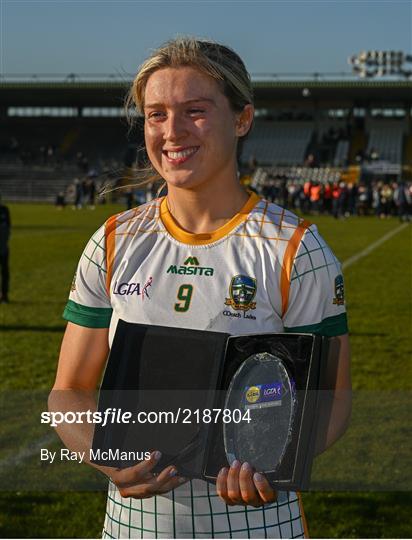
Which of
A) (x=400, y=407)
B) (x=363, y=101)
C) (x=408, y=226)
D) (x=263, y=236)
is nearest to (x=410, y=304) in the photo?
(x=400, y=407)

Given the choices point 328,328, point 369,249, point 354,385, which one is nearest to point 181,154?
point 328,328

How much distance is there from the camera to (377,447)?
257 inches

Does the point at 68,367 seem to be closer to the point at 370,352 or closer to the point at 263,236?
the point at 263,236

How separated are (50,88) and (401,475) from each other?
61.3 m

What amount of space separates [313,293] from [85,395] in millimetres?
621

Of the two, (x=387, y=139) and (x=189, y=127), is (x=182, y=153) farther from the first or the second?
(x=387, y=139)

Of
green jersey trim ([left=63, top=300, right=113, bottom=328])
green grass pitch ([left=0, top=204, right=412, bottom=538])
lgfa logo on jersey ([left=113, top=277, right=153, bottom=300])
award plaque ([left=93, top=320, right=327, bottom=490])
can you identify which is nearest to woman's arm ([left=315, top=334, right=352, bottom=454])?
award plaque ([left=93, top=320, right=327, bottom=490])

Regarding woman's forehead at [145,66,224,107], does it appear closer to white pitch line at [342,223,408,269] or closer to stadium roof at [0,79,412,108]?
white pitch line at [342,223,408,269]

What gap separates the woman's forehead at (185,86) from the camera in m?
2.24

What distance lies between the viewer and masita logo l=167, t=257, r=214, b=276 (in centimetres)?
234

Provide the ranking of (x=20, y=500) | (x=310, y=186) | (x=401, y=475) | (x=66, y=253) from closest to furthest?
(x=20, y=500) < (x=401, y=475) < (x=66, y=253) < (x=310, y=186)

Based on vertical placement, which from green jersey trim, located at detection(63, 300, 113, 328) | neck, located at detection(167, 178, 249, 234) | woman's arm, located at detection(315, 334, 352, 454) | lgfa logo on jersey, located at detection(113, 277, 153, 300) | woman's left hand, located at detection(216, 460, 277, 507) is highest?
neck, located at detection(167, 178, 249, 234)

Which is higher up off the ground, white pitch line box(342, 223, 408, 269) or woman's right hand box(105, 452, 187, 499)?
woman's right hand box(105, 452, 187, 499)

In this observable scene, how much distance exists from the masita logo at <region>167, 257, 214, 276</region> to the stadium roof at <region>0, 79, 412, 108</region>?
58.1m
